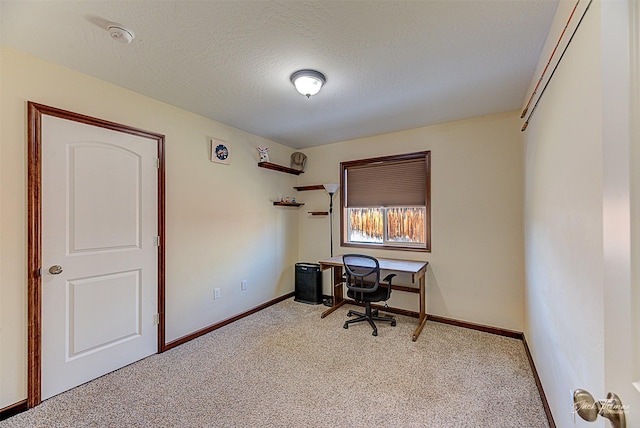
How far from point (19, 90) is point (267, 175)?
2480 millimetres

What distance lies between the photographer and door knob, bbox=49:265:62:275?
76.8 inches

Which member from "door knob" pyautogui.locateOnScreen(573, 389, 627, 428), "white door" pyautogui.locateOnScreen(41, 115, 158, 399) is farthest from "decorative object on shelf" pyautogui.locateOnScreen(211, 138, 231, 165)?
"door knob" pyautogui.locateOnScreen(573, 389, 627, 428)

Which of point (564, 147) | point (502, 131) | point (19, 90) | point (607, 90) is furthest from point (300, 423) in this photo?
point (502, 131)

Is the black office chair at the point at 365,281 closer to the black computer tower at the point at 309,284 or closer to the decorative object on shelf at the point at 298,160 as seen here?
the black computer tower at the point at 309,284

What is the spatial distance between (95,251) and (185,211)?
849mm

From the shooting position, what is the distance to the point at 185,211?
2.86 meters

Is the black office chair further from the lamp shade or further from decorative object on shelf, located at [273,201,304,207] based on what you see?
decorative object on shelf, located at [273,201,304,207]

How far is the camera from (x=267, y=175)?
3920 mm

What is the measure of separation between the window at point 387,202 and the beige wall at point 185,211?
3.32 feet

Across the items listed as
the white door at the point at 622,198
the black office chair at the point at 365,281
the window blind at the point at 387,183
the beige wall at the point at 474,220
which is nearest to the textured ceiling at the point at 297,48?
the beige wall at the point at 474,220

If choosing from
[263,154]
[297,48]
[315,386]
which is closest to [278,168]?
[263,154]

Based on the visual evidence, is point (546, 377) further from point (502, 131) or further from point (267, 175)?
point (267, 175)

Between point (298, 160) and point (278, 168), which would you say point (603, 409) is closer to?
point (278, 168)

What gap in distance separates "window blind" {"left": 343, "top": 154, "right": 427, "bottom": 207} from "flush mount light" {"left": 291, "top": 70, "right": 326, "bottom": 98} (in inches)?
71.3
